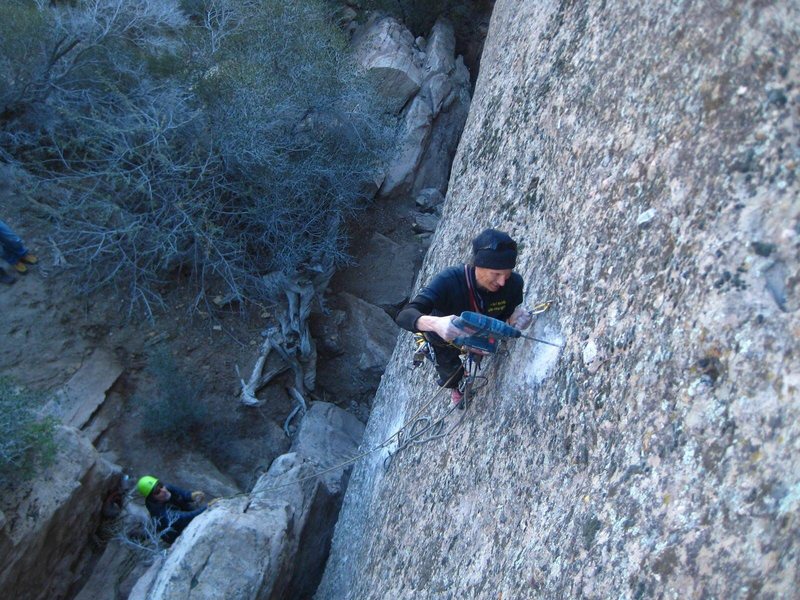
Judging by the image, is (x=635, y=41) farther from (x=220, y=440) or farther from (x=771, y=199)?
(x=220, y=440)

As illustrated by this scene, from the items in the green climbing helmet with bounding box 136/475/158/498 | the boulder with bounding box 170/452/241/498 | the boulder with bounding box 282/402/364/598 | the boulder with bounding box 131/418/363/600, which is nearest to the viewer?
the boulder with bounding box 131/418/363/600

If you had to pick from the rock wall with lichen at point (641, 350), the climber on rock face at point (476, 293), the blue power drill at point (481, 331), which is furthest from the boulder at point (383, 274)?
the blue power drill at point (481, 331)

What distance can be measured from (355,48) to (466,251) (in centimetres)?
830

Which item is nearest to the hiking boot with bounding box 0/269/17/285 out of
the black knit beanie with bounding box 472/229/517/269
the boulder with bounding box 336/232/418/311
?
the boulder with bounding box 336/232/418/311

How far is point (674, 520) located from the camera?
275 centimetres

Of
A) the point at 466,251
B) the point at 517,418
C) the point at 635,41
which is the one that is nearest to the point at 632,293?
the point at 517,418

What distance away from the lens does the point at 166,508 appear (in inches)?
296

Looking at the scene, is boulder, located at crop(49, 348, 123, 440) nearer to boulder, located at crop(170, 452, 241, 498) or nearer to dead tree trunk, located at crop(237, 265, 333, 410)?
boulder, located at crop(170, 452, 241, 498)

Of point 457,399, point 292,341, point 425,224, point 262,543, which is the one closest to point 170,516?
point 262,543

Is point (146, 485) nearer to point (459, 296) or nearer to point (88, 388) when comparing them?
point (88, 388)

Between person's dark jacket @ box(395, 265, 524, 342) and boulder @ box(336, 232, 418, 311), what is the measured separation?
253 inches

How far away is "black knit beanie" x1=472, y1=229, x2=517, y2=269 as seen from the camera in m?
3.64

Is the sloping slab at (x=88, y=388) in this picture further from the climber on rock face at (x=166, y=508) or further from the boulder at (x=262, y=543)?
the boulder at (x=262, y=543)

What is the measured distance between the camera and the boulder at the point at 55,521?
6.20 metres
